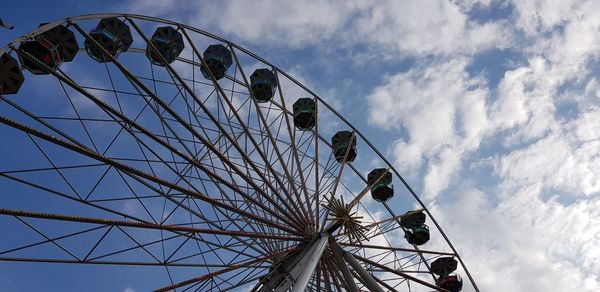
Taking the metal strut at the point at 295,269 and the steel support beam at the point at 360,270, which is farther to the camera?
the steel support beam at the point at 360,270

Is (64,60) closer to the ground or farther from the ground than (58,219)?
farther from the ground

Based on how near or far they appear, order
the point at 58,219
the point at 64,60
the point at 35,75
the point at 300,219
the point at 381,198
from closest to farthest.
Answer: the point at 58,219, the point at 35,75, the point at 64,60, the point at 300,219, the point at 381,198

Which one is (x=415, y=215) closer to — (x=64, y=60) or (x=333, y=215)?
(x=333, y=215)

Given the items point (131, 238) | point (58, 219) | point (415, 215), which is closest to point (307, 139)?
point (415, 215)

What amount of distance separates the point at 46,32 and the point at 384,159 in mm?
15947

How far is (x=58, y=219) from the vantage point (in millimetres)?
9930

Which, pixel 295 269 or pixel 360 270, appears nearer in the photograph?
pixel 295 269

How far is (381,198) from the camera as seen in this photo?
21906mm

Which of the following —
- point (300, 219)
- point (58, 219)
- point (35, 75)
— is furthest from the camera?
point (300, 219)

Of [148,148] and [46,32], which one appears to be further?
[148,148]

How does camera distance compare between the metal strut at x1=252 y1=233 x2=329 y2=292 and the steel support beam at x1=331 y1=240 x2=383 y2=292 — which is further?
the steel support beam at x1=331 y1=240 x2=383 y2=292

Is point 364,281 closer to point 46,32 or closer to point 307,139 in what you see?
point 307,139

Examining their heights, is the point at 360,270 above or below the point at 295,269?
→ below

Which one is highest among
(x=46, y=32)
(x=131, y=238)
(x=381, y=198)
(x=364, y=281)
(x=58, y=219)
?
(x=46, y=32)
